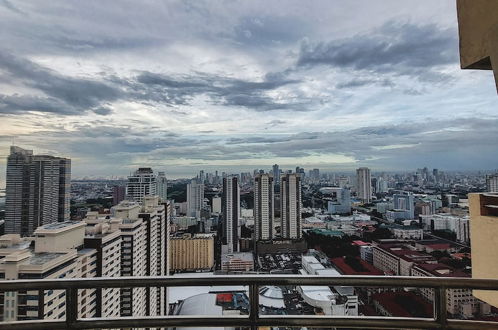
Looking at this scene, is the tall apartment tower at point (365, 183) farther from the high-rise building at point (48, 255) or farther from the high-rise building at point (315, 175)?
the high-rise building at point (48, 255)

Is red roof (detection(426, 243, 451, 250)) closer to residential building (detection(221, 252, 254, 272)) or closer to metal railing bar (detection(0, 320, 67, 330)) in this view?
residential building (detection(221, 252, 254, 272))

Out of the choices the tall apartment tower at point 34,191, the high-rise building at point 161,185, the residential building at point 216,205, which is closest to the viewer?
the tall apartment tower at point 34,191

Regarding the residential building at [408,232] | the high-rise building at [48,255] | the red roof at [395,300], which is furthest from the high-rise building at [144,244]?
the residential building at [408,232]

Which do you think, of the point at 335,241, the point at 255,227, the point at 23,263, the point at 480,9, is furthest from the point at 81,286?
the point at 255,227

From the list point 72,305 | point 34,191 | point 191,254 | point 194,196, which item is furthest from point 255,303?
point 194,196

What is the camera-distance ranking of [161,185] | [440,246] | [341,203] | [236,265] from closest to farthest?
[440,246], [236,265], [161,185], [341,203]

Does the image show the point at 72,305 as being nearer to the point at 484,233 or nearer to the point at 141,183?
the point at 484,233
